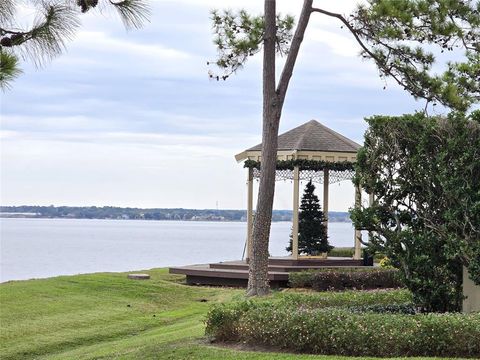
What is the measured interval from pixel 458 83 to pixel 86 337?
8.42 metres

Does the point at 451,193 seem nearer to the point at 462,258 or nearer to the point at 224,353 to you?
the point at 462,258

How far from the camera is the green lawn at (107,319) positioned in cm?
1087

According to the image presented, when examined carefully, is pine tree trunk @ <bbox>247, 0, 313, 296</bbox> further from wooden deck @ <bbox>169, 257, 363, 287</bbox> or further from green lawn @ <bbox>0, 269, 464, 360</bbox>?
wooden deck @ <bbox>169, 257, 363, 287</bbox>

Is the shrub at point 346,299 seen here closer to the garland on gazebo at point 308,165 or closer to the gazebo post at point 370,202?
the gazebo post at point 370,202

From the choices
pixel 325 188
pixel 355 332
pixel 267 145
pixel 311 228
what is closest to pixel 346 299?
pixel 355 332

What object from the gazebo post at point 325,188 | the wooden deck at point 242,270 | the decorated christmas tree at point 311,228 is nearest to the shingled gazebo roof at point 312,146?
the gazebo post at point 325,188

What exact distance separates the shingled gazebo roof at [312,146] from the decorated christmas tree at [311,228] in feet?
4.02

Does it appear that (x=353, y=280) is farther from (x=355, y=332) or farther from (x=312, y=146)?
(x=355, y=332)

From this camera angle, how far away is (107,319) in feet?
49.6

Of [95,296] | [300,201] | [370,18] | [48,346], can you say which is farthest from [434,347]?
[300,201]

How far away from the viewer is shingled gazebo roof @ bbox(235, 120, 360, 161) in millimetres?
21031

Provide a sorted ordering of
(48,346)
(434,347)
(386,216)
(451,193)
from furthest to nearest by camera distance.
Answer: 1. (48,346)
2. (386,216)
3. (451,193)
4. (434,347)

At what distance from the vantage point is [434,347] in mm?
9008

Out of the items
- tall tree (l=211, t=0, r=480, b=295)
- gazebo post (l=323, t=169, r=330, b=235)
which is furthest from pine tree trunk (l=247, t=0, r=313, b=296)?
gazebo post (l=323, t=169, r=330, b=235)
